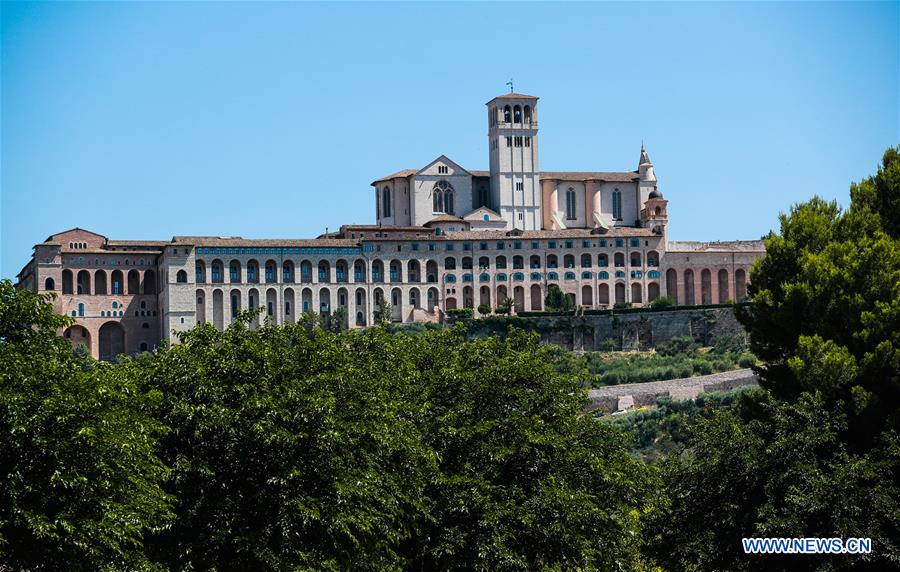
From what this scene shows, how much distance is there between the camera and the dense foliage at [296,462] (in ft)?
65.2

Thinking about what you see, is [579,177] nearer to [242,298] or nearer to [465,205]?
[465,205]

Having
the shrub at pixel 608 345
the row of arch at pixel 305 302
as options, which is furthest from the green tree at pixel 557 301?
the row of arch at pixel 305 302

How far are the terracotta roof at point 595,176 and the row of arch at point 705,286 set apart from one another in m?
9.95

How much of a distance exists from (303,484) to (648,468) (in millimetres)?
9504

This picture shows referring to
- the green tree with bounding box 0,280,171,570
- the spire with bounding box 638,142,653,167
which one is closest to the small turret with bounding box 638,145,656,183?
the spire with bounding box 638,142,653,167

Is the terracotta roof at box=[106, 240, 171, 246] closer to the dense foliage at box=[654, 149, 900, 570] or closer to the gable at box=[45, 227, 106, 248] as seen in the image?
the gable at box=[45, 227, 106, 248]

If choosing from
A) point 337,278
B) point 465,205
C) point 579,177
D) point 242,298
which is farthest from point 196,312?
point 579,177

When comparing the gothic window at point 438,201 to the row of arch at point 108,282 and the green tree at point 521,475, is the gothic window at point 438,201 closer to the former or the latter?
the row of arch at point 108,282

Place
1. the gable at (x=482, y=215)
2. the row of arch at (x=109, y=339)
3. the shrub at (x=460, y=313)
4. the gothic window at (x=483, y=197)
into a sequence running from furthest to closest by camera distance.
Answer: the gothic window at (x=483, y=197) < the gable at (x=482, y=215) < the shrub at (x=460, y=313) < the row of arch at (x=109, y=339)

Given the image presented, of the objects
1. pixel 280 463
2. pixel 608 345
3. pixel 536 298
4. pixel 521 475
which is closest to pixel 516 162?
pixel 536 298

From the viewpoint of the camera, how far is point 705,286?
338 ft

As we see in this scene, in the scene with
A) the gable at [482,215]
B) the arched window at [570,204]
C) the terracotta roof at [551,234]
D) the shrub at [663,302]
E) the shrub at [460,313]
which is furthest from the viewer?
the arched window at [570,204]

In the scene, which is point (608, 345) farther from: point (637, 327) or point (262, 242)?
point (262, 242)

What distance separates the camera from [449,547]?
83.7 feet
